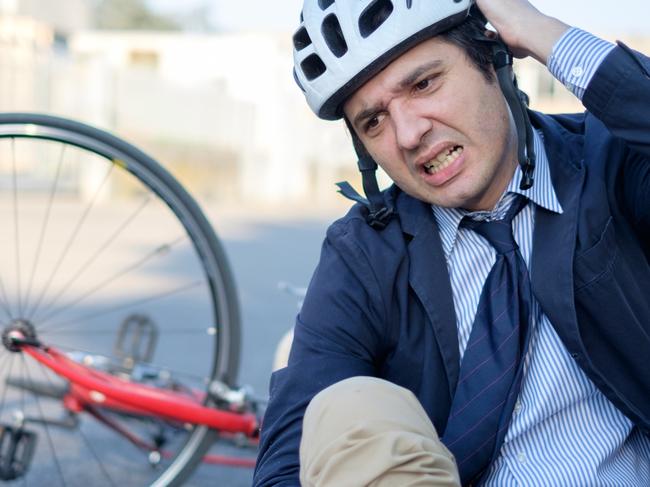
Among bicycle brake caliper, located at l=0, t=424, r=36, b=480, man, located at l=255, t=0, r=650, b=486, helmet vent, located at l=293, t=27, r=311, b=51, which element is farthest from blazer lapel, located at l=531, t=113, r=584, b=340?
bicycle brake caliper, located at l=0, t=424, r=36, b=480

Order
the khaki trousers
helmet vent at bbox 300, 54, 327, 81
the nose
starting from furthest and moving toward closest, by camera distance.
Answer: helmet vent at bbox 300, 54, 327, 81
the nose
the khaki trousers

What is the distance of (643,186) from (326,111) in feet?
2.20

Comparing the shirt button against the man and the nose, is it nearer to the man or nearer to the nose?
the man

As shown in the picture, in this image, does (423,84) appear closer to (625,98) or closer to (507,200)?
(507,200)

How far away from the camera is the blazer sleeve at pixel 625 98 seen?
1.95 metres

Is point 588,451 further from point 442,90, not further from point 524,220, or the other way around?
point 442,90

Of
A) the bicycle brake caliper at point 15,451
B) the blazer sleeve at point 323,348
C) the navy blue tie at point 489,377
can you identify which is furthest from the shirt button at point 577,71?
the bicycle brake caliper at point 15,451

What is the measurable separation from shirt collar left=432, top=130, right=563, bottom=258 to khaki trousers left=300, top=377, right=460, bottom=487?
0.57 metres

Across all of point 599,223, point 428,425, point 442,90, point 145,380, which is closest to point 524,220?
point 599,223

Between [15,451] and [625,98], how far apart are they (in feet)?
7.56

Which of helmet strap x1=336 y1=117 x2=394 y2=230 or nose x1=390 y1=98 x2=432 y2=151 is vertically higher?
nose x1=390 y1=98 x2=432 y2=151

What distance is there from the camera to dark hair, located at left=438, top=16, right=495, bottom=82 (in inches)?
85.6

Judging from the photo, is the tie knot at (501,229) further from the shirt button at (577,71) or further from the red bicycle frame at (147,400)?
the red bicycle frame at (147,400)

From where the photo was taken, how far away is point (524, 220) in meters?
2.14
